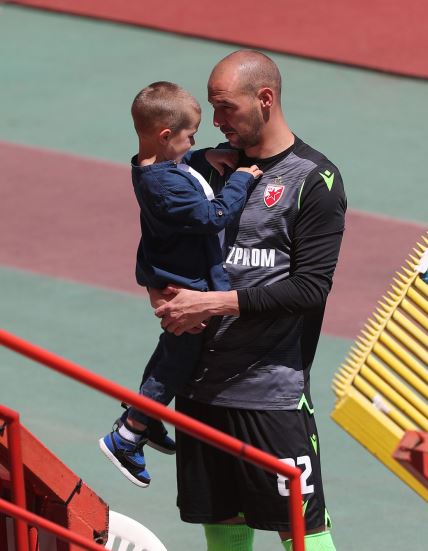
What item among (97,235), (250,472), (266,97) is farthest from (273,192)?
(97,235)

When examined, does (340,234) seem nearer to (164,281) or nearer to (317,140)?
(164,281)

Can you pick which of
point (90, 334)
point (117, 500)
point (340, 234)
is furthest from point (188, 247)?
point (90, 334)

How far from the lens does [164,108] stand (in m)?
5.25

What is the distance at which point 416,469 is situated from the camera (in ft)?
14.1

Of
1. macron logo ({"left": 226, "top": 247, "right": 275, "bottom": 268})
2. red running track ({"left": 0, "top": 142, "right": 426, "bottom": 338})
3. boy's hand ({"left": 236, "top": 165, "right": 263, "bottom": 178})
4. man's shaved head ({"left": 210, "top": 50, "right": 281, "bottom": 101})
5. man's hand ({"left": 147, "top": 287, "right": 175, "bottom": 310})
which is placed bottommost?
man's hand ({"left": 147, "top": 287, "right": 175, "bottom": 310})

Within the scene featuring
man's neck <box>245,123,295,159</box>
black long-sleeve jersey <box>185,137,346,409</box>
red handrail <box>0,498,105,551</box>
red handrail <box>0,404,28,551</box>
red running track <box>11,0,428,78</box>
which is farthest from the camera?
red running track <box>11,0,428,78</box>

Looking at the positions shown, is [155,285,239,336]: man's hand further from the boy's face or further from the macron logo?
the boy's face

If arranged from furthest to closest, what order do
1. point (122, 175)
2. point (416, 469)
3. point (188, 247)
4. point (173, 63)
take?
point (173, 63)
point (122, 175)
point (188, 247)
point (416, 469)

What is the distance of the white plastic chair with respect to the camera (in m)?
6.27

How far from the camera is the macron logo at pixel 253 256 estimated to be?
Answer: 17.8 ft

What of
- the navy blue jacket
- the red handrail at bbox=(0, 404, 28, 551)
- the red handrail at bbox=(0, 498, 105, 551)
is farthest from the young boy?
the red handrail at bbox=(0, 498, 105, 551)

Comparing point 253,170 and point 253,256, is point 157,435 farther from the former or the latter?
point 253,170

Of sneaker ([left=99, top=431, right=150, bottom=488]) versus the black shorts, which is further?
sneaker ([left=99, top=431, right=150, bottom=488])

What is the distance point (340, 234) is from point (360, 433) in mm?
963
